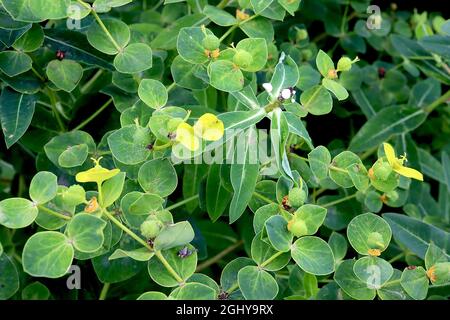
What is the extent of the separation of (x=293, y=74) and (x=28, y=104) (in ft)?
1.34

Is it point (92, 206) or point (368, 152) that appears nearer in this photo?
point (92, 206)

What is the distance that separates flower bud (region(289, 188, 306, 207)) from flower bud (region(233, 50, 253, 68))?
6.9 inches

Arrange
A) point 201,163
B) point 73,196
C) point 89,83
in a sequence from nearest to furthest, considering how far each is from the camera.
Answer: point 73,196 < point 201,163 < point 89,83

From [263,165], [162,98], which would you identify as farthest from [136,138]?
[263,165]

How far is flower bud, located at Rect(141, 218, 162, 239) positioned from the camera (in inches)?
32.0

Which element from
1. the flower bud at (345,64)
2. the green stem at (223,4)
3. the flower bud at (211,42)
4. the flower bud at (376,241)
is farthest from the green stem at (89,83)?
the flower bud at (376,241)

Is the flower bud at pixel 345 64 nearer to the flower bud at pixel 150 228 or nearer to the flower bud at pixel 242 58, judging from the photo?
the flower bud at pixel 242 58

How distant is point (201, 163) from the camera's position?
1.07 m

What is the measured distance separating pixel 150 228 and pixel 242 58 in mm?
253

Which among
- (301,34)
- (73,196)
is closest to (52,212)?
(73,196)

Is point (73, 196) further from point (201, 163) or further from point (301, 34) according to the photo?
point (301, 34)

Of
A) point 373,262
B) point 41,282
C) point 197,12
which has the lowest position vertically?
point 41,282
